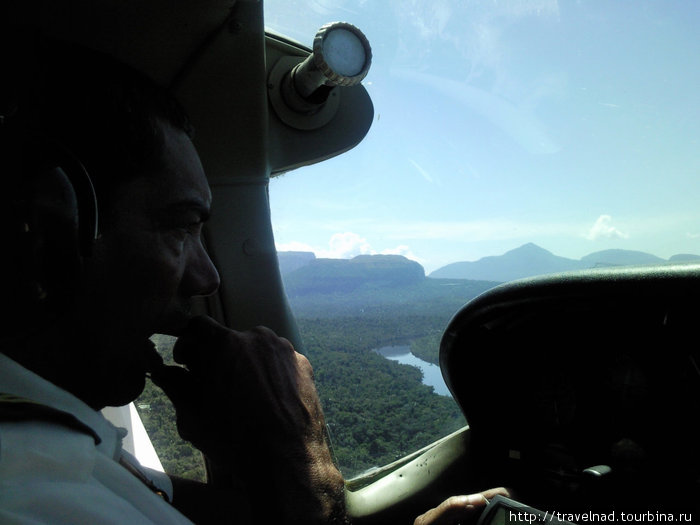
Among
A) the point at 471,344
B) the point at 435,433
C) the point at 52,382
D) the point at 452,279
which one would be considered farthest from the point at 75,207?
the point at 452,279

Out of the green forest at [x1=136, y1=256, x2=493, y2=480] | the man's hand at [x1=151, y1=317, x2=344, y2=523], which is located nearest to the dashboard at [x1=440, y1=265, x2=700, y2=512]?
the green forest at [x1=136, y1=256, x2=493, y2=480]

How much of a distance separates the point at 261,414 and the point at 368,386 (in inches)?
34.2

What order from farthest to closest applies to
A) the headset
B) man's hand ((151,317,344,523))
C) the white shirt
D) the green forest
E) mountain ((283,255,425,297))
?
mountain ((283,255,425,297)) → the green forest → man's hand ((151,317,344,523)) → the headset → the white shirt

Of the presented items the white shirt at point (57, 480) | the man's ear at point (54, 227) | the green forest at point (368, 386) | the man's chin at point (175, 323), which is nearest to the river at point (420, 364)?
the green forest at point (368, 386)

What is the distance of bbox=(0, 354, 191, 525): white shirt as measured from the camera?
0.50 meters

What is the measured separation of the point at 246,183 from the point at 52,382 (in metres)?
1.10

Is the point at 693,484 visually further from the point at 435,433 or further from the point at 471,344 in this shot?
the point at 435,433

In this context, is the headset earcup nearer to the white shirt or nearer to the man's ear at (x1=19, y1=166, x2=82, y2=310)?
the man's ear at (x1=19, y1=166, x2=82, y2=310)

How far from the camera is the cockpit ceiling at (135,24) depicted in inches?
42.5

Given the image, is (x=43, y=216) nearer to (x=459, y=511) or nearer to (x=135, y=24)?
(x=135, y=24)

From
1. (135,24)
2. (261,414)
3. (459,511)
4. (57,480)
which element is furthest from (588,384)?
(135,24)

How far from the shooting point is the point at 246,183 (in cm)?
178

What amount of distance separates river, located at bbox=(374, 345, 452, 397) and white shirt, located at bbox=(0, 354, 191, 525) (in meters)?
1.01

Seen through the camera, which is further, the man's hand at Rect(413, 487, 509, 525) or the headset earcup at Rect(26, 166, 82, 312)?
the man's hand at Rect(413, 487, 509, 525)
